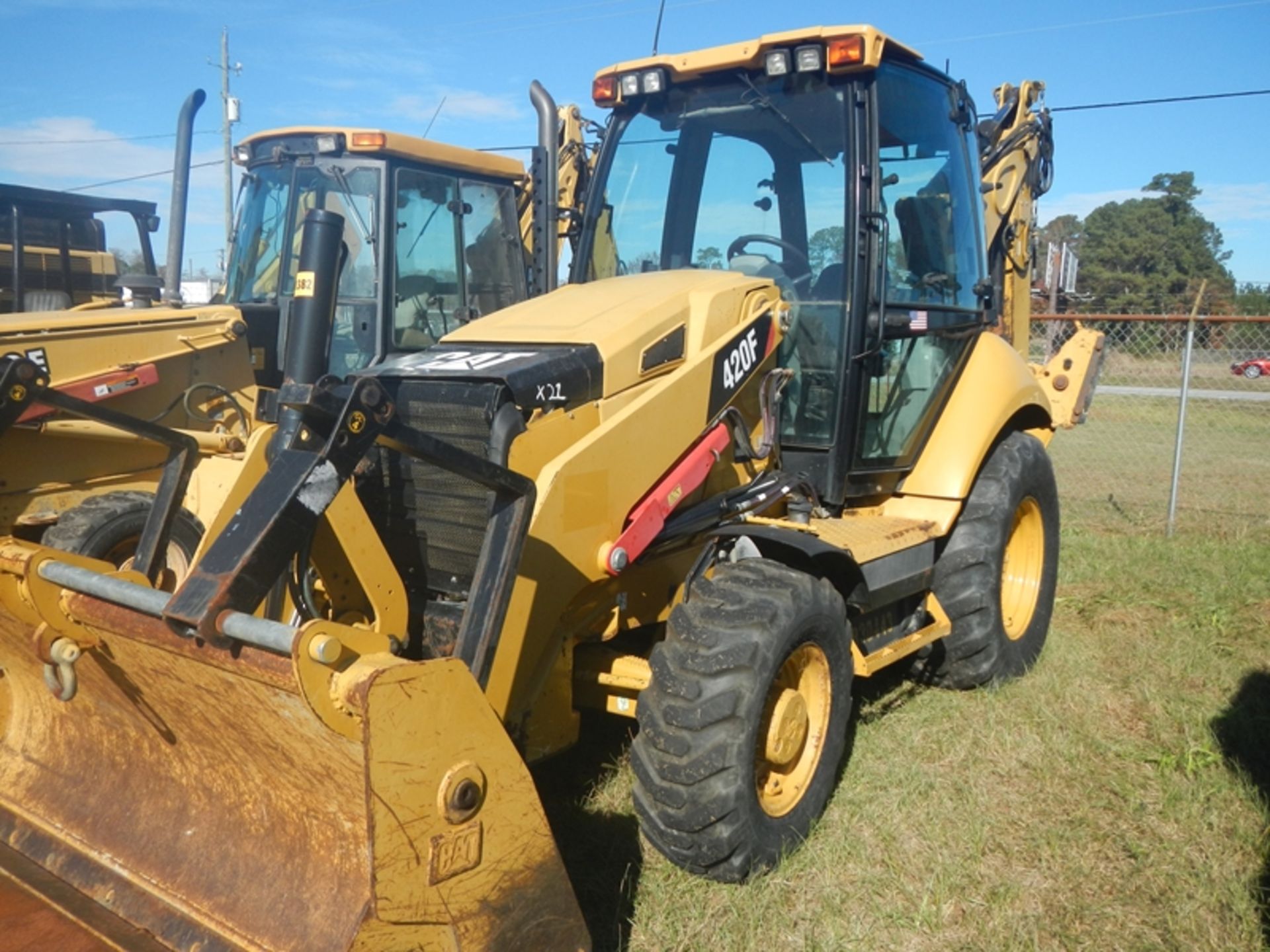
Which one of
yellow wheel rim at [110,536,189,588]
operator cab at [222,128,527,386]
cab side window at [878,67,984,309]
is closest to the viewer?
cab side window at [878,67,984,309]

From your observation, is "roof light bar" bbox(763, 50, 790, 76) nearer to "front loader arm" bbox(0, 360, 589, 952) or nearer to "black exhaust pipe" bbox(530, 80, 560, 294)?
"black exhaust pipe" bbox(530, 80, 560, 294)

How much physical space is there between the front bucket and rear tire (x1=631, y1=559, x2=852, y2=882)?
625mm

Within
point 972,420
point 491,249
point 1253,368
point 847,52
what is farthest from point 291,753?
point 1253,368

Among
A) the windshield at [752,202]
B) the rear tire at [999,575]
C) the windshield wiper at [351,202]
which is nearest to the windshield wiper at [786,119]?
the windshield at [752,202]

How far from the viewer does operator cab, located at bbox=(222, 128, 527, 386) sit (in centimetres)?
696

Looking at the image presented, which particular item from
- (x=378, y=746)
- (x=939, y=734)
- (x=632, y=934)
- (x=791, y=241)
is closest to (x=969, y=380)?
(x=791, y=241)

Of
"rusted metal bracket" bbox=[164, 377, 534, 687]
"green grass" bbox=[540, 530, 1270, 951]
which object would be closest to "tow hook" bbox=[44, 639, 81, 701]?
"rusted metal bracket" bbox=[164, 377, 534, 687]

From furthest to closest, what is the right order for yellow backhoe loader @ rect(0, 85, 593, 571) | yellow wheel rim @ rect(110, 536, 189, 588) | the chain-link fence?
the chain-link fence < yellow backhoe loader @ rect(0, 85, 593, 571) < yellow wheel rim @ rect(110, 536, 189, 588)

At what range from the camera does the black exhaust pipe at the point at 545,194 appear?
454 centimetres

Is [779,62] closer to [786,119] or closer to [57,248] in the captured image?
[786,119]

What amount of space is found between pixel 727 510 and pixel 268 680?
6.09 feet

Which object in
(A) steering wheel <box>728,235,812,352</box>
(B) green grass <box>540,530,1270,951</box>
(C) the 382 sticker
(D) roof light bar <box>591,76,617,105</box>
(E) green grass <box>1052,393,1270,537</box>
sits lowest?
(B) green grass <box>540,530,1270,951</box>

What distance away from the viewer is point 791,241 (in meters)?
4.58

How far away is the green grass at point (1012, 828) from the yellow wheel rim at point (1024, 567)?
12.4 inches
